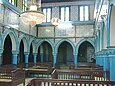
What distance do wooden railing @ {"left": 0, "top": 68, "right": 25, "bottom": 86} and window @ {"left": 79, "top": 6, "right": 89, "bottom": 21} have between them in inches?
460

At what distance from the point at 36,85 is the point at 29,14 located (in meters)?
4.30

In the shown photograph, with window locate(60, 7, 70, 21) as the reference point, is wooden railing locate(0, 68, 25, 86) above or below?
below

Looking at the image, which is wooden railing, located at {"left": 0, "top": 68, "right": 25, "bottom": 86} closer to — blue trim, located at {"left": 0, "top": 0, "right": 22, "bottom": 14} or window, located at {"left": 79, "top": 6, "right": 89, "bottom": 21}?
blue trim, located at {"left": 0, "top": 0, "right": 22, "bottom": 14}

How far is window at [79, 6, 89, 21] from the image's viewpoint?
1930cm

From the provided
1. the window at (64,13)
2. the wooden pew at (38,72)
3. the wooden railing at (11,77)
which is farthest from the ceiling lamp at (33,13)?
the window at (64,13)

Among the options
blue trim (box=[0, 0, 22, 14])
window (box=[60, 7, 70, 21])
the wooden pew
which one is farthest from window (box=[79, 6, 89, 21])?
the wooden pew

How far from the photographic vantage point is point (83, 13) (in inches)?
763

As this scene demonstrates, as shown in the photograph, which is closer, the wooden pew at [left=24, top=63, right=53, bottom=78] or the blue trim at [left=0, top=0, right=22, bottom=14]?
the blue trim at [left=0, top=0, right=22, bottom=14]

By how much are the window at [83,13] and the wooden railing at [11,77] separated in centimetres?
1169

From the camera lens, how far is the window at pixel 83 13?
63.3 ft

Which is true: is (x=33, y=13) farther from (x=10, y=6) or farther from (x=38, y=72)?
(x=38, y=72)

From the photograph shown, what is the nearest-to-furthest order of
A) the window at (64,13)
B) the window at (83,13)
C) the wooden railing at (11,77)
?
the wooden railing at (11,77)
the window at (83,13)
the window at (64,13)

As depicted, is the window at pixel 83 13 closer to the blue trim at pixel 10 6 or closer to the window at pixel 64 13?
the window at pixel 64 13

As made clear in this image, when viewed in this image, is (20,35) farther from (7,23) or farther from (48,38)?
(48,38)
